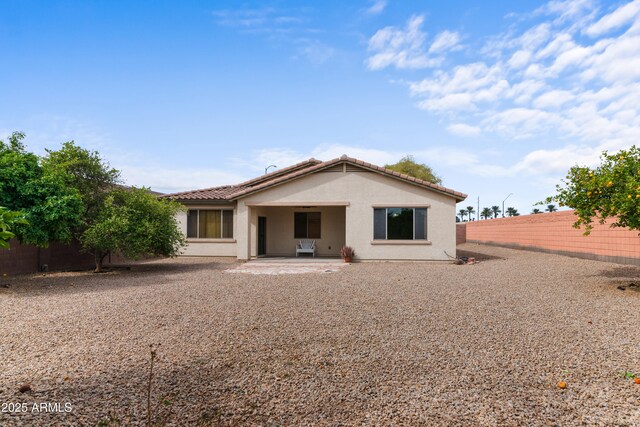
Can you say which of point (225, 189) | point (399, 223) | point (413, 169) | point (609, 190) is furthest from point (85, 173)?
point (413, 169)

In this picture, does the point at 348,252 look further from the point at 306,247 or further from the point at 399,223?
the point at 306,247

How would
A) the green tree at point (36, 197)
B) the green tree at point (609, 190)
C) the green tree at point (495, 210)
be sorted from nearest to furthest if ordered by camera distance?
the green tree at point (609, 190)
the green tree at point (36, 197)
the green tree at point (495, 210)

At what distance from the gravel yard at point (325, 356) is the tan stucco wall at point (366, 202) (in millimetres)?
7287

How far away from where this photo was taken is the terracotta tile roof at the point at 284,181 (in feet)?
55.2

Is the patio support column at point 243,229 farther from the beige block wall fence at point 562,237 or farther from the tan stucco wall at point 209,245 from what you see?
the beige block wall fence at point 562,237

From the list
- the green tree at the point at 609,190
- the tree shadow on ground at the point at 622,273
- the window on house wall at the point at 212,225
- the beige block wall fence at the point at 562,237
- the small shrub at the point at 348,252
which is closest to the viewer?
the green tree at the point at 609,190

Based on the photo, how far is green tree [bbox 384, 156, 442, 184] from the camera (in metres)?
41.9

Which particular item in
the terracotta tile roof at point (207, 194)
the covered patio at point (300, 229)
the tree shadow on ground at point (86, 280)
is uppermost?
the terracotta tile roof at point (207, 194)

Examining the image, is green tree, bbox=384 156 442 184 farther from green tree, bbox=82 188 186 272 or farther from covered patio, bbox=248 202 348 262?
green tree, bbox=82 188 186 272

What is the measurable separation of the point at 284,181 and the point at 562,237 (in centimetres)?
1564

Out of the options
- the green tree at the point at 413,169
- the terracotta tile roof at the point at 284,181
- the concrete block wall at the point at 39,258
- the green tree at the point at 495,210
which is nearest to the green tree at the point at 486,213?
the green tree at the point at 495,210

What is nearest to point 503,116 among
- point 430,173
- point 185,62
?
point 185,62

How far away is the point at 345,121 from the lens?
17.5 metres

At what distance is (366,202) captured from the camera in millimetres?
17188
